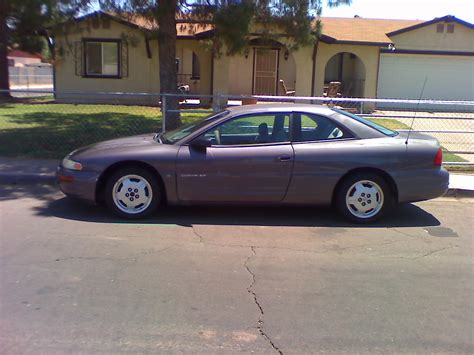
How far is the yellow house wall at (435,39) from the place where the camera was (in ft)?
79.8

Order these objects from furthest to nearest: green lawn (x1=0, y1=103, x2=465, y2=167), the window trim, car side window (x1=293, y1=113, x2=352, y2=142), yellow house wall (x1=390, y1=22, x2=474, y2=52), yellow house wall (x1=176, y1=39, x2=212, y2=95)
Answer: yellow house wall (x1=390, y1=22, x2=474, y2=52), yellow house wall (x1=176, y1=39, x2=212, y2=95), the window trim, green lawn (x1=0, y1=103, x2=465, y2=167), car side window (x1=293, y1=113, x2=352, y2=142)

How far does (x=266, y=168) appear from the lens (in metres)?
6.30

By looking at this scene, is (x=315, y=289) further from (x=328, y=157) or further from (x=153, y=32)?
(x=153, y=32)

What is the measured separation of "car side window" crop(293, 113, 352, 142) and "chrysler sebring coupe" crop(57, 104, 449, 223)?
0.04ft

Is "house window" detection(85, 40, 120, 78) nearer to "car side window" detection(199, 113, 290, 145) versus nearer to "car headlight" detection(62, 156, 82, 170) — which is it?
"car headlight" detection(62, 156, 82, 170)

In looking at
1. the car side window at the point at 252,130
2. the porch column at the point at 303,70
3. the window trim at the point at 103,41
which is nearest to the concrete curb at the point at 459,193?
the car side window at the point at 252,130

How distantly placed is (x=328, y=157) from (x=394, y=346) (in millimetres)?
3127

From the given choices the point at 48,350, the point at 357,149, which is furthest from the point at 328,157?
the point at 48,350

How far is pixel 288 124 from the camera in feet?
21.4

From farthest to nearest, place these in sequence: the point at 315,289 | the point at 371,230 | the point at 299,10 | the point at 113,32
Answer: the point at 113,32
the point at 299,10
the point at 371,230
the point at 315,289

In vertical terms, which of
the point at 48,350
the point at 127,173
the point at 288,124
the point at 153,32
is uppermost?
the point at 153,32

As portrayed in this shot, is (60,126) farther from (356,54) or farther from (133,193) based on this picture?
(356,54)

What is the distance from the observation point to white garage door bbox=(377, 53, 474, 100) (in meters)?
23.0

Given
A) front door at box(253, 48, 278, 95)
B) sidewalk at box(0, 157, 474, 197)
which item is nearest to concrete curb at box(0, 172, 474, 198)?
sidewalk at box(0, 157, 474, 197)
